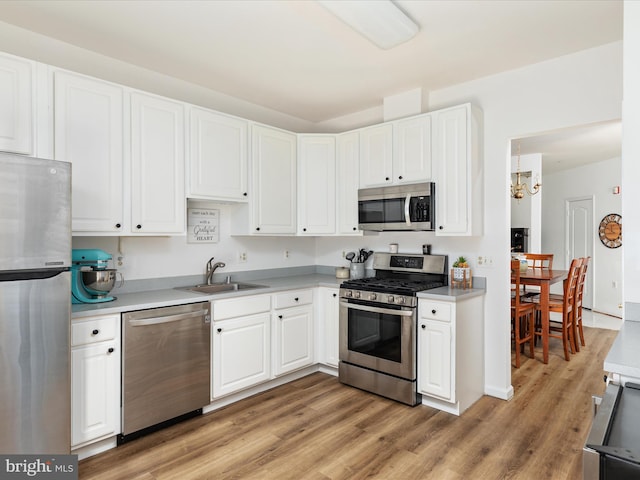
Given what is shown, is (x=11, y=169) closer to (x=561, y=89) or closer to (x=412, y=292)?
(x=412, y=292)

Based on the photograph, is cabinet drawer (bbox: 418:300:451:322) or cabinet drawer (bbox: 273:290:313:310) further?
cabinet drawer (bbox: 273:290:313:310)

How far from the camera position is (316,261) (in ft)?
15.2

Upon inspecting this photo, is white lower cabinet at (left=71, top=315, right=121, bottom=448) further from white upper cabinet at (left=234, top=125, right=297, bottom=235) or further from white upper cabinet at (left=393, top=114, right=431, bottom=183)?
white upper cabinet at (left=393, top=114, right=431, bottom=183)

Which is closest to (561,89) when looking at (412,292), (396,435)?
(412,292)

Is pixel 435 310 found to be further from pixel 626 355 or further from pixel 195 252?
pixel 195 252

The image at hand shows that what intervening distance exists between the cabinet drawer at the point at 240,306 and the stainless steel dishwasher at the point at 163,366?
10 centimetres

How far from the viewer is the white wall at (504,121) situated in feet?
9.27

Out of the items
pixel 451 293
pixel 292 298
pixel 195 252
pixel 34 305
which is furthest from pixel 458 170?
pixel 34 305

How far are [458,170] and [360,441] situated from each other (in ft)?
7.01

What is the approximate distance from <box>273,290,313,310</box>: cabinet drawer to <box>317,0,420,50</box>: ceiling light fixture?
2092 millimetres

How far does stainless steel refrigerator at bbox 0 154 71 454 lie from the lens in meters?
1.83

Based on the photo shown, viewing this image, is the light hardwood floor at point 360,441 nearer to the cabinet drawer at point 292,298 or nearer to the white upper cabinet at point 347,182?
the cabinet drawer at point 292,298

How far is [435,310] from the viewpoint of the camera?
294 cm

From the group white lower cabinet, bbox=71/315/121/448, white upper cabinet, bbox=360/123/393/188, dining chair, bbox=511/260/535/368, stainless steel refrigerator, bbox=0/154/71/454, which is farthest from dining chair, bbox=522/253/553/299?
stainless steel refrigerator, bbox=0/154/71/454
